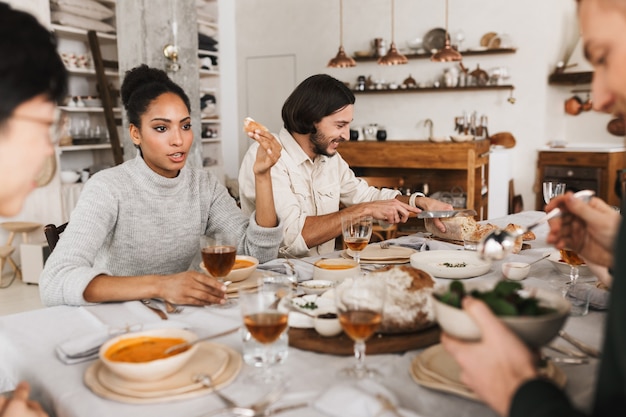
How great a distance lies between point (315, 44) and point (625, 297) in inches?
294

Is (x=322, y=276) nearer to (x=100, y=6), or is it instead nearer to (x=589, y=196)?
(x=589, y=196)

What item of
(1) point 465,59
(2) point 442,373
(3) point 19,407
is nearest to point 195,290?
(3) point 19,407

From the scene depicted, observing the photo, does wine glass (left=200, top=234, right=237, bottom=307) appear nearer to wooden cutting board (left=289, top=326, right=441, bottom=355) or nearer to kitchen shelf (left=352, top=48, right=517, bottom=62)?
wooden cutting board (left=289, top=326, right=441, bottom=355)

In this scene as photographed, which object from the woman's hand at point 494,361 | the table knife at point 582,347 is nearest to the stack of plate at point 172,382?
the woman's hand at point 494,361

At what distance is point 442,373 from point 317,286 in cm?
60

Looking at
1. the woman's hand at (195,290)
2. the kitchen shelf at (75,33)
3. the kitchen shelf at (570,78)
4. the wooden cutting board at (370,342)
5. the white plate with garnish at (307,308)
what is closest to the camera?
the wooden cutting board at (370,342)

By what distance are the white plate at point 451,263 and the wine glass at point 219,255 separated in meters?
0.61

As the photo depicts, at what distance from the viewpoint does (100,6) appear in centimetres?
607

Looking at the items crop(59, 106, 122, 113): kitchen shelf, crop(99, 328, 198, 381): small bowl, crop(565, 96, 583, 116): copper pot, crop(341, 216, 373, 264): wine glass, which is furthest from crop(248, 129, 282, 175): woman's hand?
crop(565, 96, 583, 116): copper pot

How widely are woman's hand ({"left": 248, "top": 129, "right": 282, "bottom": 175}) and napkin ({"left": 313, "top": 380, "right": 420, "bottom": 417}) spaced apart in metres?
1.24

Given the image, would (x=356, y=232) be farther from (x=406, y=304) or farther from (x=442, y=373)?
(x=442, y=373)

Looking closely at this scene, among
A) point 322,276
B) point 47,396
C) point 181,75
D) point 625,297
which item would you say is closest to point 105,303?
point 47,396

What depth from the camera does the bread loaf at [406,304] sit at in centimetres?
128

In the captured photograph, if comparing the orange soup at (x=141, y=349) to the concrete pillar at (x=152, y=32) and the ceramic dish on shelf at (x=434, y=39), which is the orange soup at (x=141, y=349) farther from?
the ceramic dish on shelf at (x=434, y=39)
